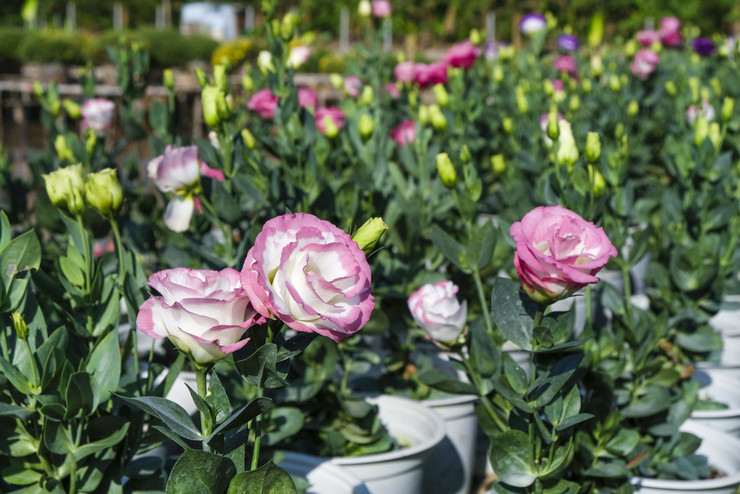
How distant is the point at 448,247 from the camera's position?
1.46 m

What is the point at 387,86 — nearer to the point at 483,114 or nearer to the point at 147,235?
the point at 483,114

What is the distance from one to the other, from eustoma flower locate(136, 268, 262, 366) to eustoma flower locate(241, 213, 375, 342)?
37 millimetres

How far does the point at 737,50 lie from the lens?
10.9ft

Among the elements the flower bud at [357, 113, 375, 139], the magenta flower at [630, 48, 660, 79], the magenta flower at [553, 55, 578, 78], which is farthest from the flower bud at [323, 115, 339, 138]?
the magenta flower at [553, 55, 578, 78]

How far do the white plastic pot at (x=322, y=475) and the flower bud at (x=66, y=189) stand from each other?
1.68ft

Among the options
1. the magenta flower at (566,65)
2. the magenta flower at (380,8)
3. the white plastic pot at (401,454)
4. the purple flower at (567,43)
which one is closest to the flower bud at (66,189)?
the white plastic pot at (401,454)

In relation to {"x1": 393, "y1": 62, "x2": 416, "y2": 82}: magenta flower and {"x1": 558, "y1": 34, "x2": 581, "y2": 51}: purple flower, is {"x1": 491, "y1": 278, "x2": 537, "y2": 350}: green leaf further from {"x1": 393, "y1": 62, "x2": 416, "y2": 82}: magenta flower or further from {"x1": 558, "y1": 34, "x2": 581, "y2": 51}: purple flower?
{"x1": 558, "y1": 34, "x2": 581, "y2": 51}: purple flower

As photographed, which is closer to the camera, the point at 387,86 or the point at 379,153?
the point at 379,153

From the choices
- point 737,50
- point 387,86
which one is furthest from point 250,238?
point 737,50

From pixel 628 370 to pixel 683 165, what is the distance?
A: 682mm

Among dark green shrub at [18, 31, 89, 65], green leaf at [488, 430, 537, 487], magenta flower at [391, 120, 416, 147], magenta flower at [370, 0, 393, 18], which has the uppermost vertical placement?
magenta flower at [370, 0, 393, 18]

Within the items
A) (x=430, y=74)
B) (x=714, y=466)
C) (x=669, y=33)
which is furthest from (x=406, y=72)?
(x=669, y=33)

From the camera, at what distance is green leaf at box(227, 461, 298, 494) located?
83 centimetres

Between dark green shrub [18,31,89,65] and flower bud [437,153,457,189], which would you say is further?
dark green shrub [18,31,89,65]
